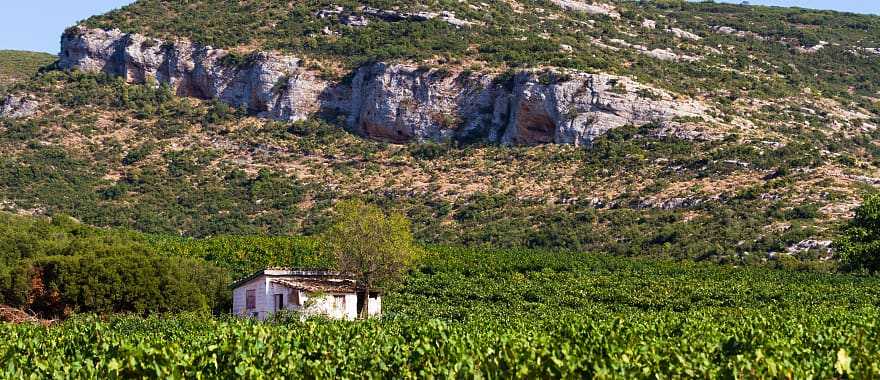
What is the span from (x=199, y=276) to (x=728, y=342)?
38544 millimetres

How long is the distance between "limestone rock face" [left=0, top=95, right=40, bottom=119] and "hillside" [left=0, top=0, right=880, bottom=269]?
3.20ft

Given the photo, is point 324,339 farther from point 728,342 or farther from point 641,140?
point 641,140

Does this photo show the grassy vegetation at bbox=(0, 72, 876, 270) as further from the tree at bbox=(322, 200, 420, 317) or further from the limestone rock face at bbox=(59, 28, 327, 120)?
the tree at bbox=(322, 200, 420, 317)

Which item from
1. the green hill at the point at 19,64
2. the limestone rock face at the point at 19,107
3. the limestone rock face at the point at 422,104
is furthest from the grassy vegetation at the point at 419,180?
the green hill at the point at 19,64

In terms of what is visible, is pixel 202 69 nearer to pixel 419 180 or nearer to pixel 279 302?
pixel 419 180

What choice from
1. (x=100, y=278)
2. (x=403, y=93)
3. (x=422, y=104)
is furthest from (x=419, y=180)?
(x=100, y=278)

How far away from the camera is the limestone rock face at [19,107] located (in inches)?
4341

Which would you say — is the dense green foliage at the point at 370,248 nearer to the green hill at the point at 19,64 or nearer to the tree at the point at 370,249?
the tree at the point at 370,249

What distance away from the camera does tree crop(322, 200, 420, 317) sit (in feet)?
182

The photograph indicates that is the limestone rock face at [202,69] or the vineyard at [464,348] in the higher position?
the limestone rock face at [202,69]

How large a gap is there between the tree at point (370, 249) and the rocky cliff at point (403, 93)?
42.8 m

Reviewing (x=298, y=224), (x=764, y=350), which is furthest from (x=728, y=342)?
(x=298, y=224)

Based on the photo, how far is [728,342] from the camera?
26719 millimetres

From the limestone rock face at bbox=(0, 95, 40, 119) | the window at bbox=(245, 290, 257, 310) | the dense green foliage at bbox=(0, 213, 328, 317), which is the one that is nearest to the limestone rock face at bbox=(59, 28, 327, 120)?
the limestone rock face at bbox=(0, 95, 40, 119)
